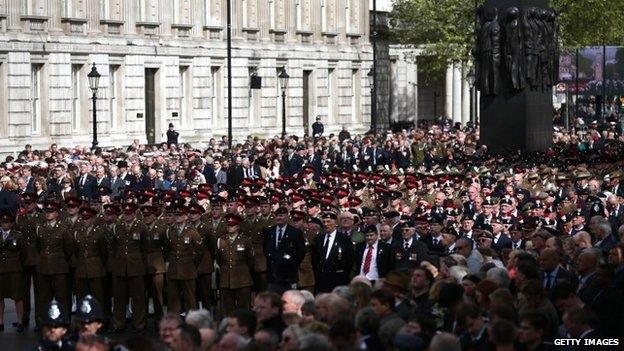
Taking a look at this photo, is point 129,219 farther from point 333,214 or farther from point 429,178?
point 429,178

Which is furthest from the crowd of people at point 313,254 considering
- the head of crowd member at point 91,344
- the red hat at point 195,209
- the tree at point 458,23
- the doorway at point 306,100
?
the tree at point 458,23

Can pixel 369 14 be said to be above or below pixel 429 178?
above

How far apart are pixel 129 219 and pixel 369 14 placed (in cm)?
5715

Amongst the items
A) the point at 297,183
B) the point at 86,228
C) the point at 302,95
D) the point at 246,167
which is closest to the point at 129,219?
the point at 86,228

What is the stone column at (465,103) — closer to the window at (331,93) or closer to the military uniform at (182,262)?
the window at (331,93)

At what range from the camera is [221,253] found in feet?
76.8

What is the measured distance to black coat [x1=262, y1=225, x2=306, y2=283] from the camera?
23.1 meters

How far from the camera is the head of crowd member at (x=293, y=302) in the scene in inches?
620

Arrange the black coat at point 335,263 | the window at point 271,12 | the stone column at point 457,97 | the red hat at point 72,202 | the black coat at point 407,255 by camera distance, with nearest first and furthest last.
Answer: the black coat at point 407,255, the black coat at point 335,263, the red hat at point 72,202, the window at point 271,12, the stone column at point 457,97

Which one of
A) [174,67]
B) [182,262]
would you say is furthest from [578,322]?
[174,67]

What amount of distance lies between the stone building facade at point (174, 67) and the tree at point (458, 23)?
103 inches

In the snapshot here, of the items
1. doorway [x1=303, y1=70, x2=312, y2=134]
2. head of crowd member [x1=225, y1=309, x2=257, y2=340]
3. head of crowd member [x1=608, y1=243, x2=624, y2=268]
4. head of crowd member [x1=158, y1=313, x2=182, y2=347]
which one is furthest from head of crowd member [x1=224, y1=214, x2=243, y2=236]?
doorway [x1=303, y1=70, x2=312, y2=134]

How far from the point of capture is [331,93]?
2992 inches

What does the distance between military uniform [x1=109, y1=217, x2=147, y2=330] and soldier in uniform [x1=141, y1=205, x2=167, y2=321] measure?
97mm
